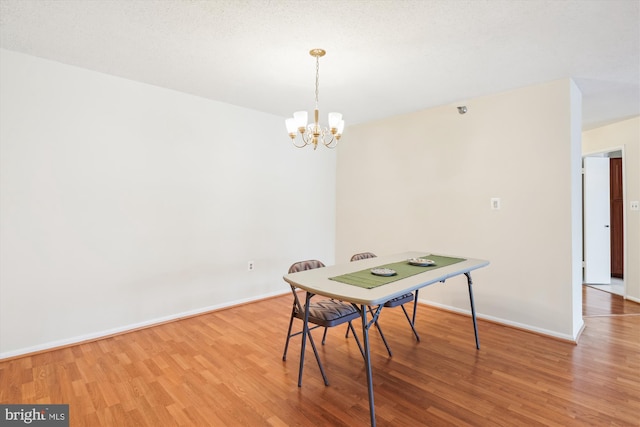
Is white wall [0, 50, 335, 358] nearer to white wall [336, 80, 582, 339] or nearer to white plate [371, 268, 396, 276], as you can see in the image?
white wall [336, 80, 582, 339]

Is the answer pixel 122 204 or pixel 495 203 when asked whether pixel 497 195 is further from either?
pixel 122 204

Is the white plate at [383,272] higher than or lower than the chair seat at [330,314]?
higher

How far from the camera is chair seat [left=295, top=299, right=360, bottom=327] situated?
2258 millimetres

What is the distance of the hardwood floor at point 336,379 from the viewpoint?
6.30 feet

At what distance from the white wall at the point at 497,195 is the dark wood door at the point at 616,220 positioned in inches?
119

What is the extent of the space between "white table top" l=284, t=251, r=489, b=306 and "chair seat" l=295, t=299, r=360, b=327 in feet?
0.83

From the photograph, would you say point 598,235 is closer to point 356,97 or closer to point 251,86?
point 356,97

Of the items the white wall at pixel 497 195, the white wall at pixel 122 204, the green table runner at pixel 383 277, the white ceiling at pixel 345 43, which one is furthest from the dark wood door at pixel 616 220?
the white wall at pixel 122 204

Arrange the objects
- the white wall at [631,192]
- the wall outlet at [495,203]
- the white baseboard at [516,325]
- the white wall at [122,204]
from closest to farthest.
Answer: the white wall at [122,204] → the white baseboard at [516,325] → the wall outlet at [495,203] → the white wall at [631,192]

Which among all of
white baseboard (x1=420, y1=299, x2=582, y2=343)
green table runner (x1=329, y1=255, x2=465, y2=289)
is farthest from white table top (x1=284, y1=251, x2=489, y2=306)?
white baseboard (x1=420, y1=299, x2=582, y2=343)

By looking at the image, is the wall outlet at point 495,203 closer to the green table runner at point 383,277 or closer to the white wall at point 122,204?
the green table runner at point 383,277

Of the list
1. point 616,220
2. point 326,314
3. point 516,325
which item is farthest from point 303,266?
point 616,220

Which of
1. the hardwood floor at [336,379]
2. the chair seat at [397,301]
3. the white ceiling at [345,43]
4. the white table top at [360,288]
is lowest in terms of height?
the hardwood floor at [336,379]

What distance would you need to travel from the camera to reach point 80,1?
1.93m
